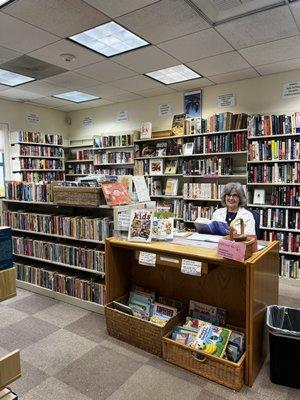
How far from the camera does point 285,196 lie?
4.12 meters

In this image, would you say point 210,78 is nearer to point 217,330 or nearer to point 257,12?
point 257,12

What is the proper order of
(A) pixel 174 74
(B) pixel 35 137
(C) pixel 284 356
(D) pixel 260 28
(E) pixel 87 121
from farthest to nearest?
(E) pixel 87 121 → (B) pixel 35 137 → (A) pixel 174 74 → (D) pixel 260 28 → (C) pixel 284 356

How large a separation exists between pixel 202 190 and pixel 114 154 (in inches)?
76.0

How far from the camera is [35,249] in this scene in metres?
3.84

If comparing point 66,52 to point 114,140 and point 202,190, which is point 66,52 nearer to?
point 114,140

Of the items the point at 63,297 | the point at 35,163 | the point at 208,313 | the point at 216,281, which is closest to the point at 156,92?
the point at 35,163

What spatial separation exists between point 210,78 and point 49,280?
356 cm

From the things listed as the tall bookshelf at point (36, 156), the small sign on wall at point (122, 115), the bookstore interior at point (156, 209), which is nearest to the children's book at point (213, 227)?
the bookstore interior at point (156, 209)

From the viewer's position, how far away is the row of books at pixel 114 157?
5637 millimetres

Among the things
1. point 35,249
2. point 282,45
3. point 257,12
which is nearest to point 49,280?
point 35,249

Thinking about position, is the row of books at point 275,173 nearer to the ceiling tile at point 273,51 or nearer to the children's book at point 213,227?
the ceiling tile at point 273,51

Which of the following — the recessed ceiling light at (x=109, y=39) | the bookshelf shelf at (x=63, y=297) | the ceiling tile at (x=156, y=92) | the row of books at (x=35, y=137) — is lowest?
the bookshelf shelf at (x=63, y=297)

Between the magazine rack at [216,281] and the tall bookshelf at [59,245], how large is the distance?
0.47 meters

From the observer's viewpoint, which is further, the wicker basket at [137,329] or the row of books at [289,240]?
the row of books at [289,240]
